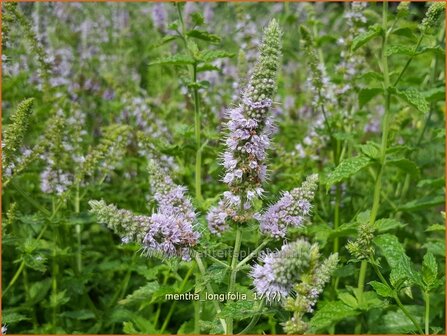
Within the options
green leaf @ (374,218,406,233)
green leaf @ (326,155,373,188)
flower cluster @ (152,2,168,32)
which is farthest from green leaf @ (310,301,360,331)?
flower cluster @ (152,2,168,32)

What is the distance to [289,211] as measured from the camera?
2090mm

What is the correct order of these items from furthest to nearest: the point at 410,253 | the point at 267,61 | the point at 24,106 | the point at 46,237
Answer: the point at 410,253 → the point at 46,237 → the point at 24,106 → the point at 267,61

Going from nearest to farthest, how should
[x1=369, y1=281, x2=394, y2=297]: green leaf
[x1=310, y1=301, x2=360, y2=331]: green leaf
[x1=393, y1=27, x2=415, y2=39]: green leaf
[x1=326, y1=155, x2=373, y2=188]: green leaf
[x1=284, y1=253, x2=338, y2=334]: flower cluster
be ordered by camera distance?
[x1=284, y1=253, x2=338, y2=334]: flower cluster < [x1=369, y1=281, x2=394, y2=297]: green leaf < [x1=310, y1=301, x2=360, y2=331]: green leaf < [x1=326, y1=155, x2=373, y2=188]: green leaf < [x1=393, y1=27, x2=415, y2=39]: green leaf

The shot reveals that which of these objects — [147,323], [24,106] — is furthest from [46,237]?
[24,106]

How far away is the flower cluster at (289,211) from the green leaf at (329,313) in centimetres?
47

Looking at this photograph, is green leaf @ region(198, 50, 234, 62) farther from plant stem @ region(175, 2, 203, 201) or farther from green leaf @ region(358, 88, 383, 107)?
green leaf @ region(358, 88, 383, 107)

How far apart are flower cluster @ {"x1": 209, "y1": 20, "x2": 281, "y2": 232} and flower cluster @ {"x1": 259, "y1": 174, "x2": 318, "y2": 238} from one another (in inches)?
3.3

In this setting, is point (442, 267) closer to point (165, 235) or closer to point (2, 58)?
point (165, 235)

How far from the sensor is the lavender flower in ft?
5.50

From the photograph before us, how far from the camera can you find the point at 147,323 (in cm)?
303

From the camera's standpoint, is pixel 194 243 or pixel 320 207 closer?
pixel 194 243

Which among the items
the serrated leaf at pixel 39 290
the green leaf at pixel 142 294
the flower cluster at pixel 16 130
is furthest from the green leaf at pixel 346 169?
the serrated leaf at pixel 39 290

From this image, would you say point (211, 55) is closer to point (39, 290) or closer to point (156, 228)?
point (156, 228)

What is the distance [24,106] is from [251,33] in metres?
1.92
